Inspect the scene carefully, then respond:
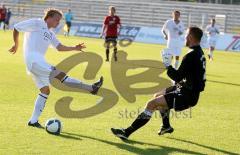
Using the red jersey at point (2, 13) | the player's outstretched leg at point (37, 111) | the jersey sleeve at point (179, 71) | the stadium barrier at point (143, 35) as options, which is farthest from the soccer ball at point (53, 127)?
the red jersey at point (2, 13)

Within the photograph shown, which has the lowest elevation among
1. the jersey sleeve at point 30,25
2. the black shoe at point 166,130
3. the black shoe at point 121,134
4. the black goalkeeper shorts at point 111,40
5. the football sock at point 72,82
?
the black goalkeeper shorts at point 111,40

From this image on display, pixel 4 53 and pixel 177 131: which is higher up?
pixel 177 131

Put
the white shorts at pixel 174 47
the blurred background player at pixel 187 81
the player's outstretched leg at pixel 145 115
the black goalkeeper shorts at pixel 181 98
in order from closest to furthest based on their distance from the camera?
the blurred background player at pixel 187 81 < the black goalkeeper shorts at pixel 181 98 < the player's outstretched leg at pixel 145 115 < the white shorts at pixel 174 47

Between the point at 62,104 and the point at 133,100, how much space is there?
83.0 inches

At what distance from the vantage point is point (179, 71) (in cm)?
824

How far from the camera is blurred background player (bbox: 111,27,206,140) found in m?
8.30

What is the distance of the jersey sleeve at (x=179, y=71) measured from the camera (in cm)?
820

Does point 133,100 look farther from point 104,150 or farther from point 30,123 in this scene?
point 104,150

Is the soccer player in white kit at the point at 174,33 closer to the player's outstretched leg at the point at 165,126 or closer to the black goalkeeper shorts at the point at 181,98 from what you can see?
the player's outstretched leg at the point at 165,126

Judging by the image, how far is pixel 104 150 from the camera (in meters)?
8.17

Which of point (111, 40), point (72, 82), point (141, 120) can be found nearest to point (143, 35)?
point (111, 40)

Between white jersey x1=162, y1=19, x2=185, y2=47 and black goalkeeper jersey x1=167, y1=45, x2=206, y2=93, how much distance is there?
11.3 metres

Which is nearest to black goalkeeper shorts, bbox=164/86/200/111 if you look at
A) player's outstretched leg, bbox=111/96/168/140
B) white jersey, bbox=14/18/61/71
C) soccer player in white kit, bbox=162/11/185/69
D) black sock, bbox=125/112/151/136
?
player's outstretched leg, bbox=111/96/168/140

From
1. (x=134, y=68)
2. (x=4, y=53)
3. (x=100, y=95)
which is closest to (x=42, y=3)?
(x=4, y=53)
